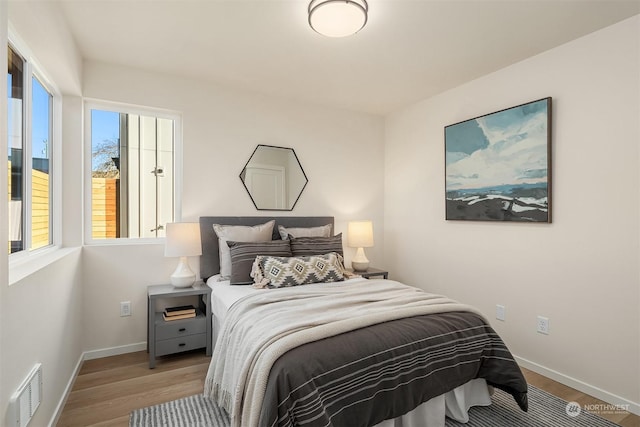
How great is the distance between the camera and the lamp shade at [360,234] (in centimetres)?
384

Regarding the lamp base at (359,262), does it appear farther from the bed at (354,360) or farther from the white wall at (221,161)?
the bed at (354,360)

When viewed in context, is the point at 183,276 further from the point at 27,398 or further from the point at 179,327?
the point at 27,398

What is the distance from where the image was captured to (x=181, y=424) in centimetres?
203

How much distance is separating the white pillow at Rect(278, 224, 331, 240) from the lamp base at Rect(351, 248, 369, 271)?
44 centimetres

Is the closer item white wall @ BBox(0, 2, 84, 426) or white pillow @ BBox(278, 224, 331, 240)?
white wall @ BBox(0, 2, 84, 426)

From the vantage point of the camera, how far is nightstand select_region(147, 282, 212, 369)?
2762 millimetres

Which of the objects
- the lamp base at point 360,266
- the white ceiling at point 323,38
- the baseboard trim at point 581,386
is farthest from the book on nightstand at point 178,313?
the baseboard trim at point 581,386

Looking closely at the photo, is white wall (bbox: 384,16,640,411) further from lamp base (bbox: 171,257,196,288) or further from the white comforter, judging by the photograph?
lamp base (bbox: 171,257,196,288)

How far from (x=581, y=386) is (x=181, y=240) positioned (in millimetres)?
3229

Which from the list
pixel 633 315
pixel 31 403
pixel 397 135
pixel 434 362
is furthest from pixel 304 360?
pixel 397 135

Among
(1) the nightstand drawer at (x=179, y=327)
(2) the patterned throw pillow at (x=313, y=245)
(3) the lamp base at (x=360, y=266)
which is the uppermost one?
(2) the patterned throw pillow at (x=313, y=245)

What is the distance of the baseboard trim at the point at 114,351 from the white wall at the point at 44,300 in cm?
14

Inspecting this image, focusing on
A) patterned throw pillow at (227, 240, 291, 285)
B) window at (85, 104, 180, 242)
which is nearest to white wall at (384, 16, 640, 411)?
patterned throw pillow at (227, 240, 291, 285)

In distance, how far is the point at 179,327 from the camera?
285cm
